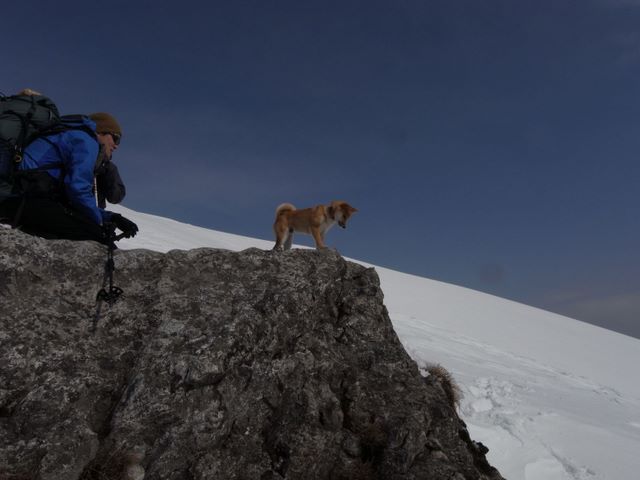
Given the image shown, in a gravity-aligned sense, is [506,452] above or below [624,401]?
below

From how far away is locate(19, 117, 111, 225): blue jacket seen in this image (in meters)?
3.68

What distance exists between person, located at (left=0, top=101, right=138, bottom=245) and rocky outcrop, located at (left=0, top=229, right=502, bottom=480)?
257 mm

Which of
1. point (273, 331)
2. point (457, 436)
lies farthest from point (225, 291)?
point (457, 436)

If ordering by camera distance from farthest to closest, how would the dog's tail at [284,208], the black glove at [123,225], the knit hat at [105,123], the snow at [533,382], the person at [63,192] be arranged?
the dog's tail at [284,208]
the snow at [533,382]
the knit hat at [105,123]
the black glove at [123,225]
the person at [63,192]

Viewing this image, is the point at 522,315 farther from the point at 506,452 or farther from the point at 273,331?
the point at 273,331

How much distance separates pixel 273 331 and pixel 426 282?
28472mm

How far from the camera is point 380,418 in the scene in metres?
3.57

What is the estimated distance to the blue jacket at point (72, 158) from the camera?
3678 mm

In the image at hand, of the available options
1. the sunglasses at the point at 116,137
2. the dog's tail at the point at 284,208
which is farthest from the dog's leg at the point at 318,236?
the sunglasses at the point at 116,137

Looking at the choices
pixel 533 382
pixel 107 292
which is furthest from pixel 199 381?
pixel 533 382

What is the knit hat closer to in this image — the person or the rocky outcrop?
the person

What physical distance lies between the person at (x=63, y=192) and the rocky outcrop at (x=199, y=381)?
257 millimetres

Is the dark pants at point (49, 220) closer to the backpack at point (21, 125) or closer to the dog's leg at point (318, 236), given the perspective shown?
the backpack at point (21, 125)

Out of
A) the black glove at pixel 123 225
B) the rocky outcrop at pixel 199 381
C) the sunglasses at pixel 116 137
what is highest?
the sunglasses at pixel 116 137
